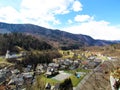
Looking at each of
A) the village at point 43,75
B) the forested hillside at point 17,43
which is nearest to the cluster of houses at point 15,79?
the village at point 43,75

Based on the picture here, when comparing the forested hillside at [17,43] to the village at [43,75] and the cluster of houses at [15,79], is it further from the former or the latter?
the cluster of houses at [15,79]

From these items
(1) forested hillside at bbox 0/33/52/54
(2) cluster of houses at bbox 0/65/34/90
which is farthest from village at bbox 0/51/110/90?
(1) forested hillside at bbox 0/33/52/54

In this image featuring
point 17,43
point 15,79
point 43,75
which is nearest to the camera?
point 15,79

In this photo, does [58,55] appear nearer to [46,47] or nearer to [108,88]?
[46,47]

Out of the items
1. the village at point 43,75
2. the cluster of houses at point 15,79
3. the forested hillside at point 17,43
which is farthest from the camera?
the forested hillside at point 17,43

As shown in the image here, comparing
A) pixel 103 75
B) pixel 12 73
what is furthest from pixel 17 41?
pixel 103 75

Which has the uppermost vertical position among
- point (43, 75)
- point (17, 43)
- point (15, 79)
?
point (17, 43)

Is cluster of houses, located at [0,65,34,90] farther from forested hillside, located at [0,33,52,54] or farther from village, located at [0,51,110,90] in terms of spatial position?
forested hillside, located at [0,33,52,54]

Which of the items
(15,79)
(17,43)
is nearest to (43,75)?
(15,79)

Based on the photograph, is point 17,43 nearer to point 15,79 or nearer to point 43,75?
point 15,79

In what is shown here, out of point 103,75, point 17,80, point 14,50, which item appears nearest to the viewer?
point 103,75

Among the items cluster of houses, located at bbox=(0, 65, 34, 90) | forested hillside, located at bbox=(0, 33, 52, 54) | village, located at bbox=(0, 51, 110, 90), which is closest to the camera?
village, located at bbox=(0, 51, 110, 90)
